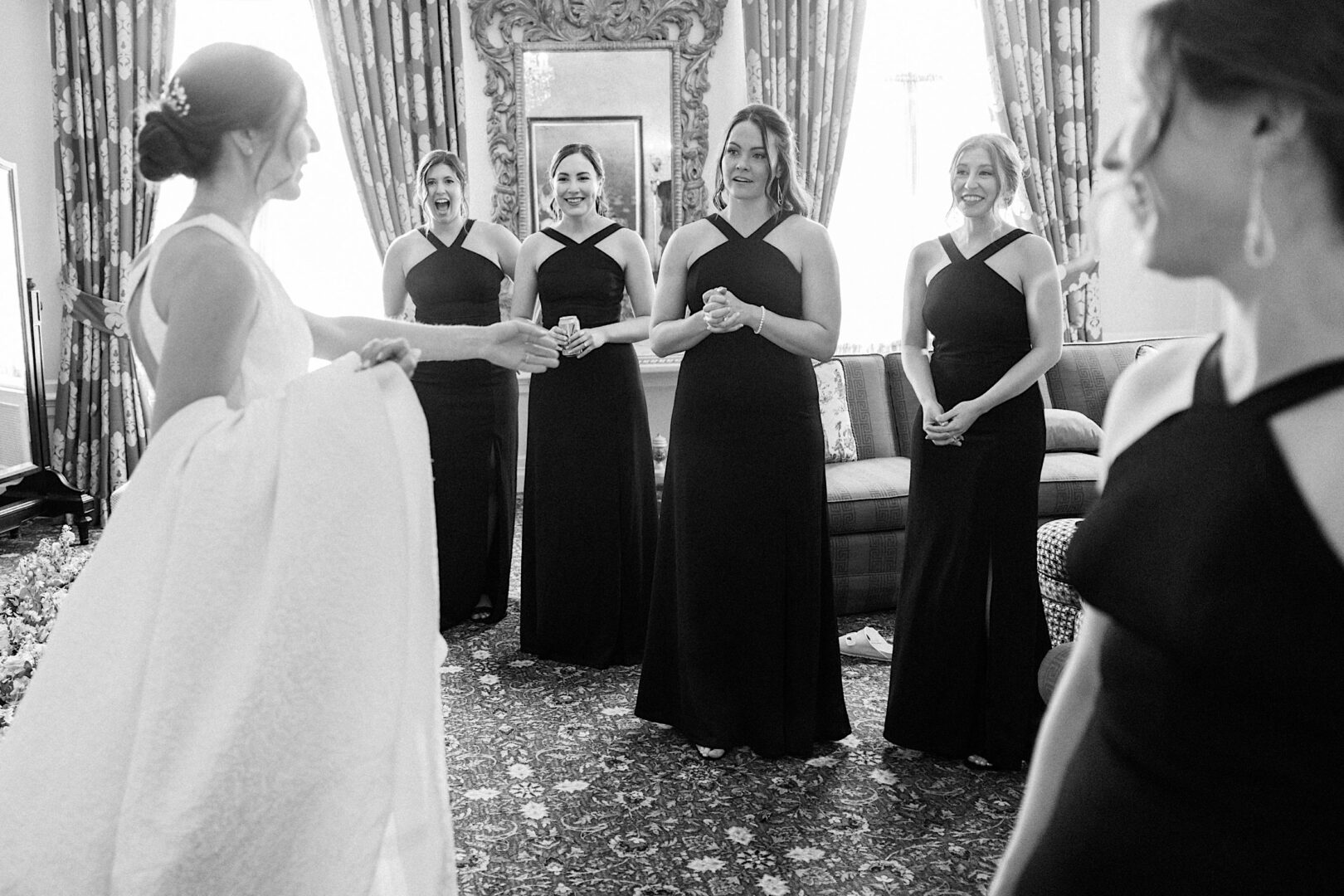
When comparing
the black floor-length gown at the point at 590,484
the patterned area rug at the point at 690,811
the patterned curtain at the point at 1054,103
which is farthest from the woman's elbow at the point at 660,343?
the patterned curtain at the point at 1054,103

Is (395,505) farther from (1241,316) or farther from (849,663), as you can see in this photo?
(849,663)

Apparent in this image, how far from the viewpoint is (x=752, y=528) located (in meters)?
2.95

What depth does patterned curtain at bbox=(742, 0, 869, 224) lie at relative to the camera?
655 centimetres

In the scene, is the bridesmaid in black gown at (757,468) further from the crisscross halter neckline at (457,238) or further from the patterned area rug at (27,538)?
the patterned area rug at (27,538)

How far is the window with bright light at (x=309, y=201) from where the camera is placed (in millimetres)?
6637

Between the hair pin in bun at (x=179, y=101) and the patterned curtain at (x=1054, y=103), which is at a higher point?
the patterned curtain at (x=1054, y=103)

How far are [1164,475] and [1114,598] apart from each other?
10 cm

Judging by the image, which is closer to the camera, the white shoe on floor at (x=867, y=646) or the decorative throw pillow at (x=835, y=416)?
the white shoe on floor at (x=867, y=646)

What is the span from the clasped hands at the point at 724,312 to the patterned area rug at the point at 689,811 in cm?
116

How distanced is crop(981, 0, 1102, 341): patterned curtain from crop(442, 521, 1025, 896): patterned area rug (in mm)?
4339

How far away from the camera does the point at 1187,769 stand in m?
0.77

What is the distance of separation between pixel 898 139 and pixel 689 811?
5.32 meters

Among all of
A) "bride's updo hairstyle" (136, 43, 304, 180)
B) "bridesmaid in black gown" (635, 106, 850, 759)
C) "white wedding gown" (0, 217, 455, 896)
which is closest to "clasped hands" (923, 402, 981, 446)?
"bridesmaid in black gown" (635, 106, 850, 759)

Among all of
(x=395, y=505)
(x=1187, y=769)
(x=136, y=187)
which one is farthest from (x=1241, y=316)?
(x=136, y=187)
